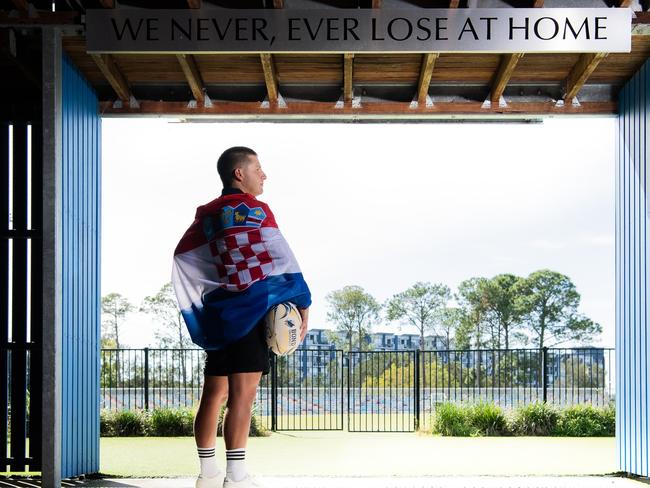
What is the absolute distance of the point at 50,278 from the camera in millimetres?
6328

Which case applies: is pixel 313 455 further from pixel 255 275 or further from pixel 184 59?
pixel 255 275

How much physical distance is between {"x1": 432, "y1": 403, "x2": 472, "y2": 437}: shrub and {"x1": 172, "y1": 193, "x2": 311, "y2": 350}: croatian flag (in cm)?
802

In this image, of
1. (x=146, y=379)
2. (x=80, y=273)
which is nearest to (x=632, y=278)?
(x=80, y=273)

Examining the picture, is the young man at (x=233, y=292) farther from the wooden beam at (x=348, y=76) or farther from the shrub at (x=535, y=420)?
the shrub at (x=535, y=420)

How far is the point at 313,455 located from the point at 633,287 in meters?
3.91

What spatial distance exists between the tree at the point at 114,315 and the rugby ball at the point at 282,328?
1650 centimetres

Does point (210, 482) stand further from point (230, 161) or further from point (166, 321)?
point (166, 321)

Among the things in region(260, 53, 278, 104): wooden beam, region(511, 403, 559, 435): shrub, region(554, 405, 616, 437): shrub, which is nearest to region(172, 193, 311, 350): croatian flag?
region(260, 53, 278, 104): wooden beam

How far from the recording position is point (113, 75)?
735cm

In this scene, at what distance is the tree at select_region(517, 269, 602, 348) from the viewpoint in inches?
1026

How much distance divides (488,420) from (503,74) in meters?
6.36

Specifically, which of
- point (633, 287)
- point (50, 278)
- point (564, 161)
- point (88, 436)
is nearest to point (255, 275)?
point (50, 278)

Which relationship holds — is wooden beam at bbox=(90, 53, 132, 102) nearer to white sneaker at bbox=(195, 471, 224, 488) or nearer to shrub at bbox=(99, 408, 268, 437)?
white sneaker at bbox=(195, 471, 224, 488)

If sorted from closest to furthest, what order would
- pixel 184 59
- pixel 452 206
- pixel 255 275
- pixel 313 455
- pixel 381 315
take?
pixel 255 275, pixel 184 59, pixel 313 455, pixel 381 315, pixel 452 206
